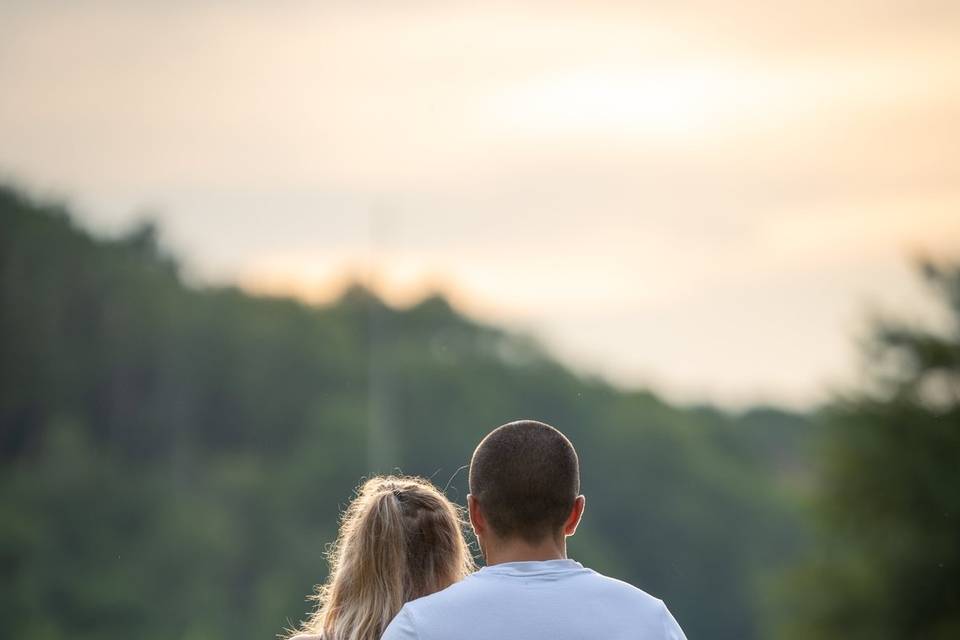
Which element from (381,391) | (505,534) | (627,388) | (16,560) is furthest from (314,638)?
(627,388)

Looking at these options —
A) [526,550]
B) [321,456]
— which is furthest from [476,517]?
[321,456]

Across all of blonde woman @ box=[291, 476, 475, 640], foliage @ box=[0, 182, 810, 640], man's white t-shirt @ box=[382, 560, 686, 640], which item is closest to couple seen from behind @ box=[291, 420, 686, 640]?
man's white t-shirt @ box=[382, 560, 686, 640]

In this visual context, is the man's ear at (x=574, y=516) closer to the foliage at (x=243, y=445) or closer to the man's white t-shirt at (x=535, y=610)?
the man's white t-shirt at (x=535, y=610)

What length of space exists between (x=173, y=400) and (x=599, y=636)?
59.1 metres

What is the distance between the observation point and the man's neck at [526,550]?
3719 millimetres

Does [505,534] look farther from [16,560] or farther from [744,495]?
[744,495]

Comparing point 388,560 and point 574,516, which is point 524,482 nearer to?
point 574,516

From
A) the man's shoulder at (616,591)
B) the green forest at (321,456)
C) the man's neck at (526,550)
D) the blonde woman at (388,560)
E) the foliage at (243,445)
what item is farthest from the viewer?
the foliage at (243,445)

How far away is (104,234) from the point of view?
6488cm

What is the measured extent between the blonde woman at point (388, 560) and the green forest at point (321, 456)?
31.7m

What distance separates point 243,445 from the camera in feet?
207

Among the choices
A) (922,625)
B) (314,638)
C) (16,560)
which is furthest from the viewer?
(16,560)

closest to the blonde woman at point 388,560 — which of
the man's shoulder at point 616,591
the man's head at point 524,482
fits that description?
the man's head at point 524,482

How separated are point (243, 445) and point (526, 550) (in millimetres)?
60317
